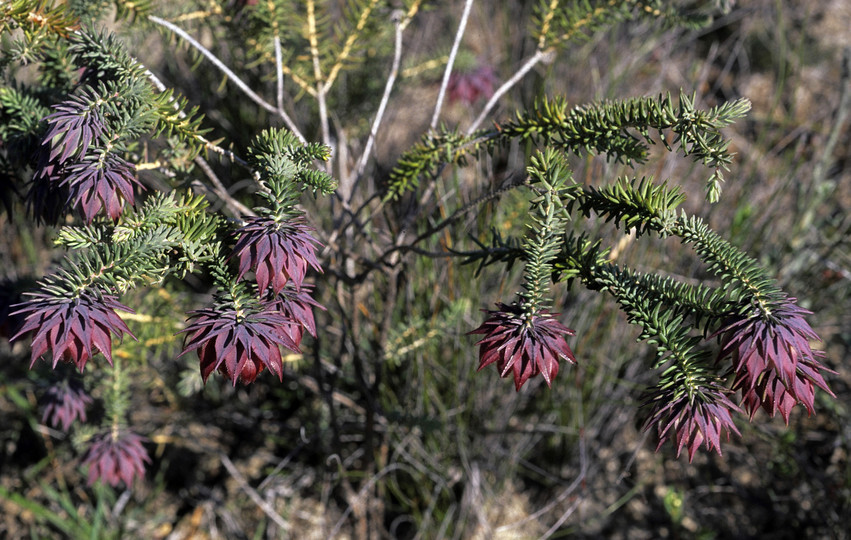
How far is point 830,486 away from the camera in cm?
154

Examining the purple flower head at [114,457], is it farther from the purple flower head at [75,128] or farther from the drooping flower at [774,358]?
the drooping flower at [774,358]

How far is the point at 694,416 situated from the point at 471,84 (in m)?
1.66

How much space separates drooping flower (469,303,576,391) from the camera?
0.75 meters

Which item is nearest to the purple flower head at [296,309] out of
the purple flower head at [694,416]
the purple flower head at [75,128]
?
the purple flower head at [75,128]

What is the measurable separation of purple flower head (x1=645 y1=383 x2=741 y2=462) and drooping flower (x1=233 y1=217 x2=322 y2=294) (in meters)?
0.44

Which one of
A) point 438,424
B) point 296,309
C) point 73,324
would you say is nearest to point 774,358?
point 296,309

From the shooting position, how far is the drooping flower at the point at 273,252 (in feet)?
2.38

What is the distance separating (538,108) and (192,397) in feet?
4.78

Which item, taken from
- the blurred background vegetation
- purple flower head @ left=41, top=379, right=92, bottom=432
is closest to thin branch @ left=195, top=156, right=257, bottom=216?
the blurred background vegetation

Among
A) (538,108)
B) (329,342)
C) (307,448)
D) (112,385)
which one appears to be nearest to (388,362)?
(329,342)

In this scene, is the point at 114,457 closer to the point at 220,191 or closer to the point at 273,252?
the point at 220,191

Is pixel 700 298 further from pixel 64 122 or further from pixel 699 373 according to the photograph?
pixel 64 122

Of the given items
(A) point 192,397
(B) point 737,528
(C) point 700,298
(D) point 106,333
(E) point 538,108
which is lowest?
(A) point 192,397

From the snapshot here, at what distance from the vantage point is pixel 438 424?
1454 millimetres
